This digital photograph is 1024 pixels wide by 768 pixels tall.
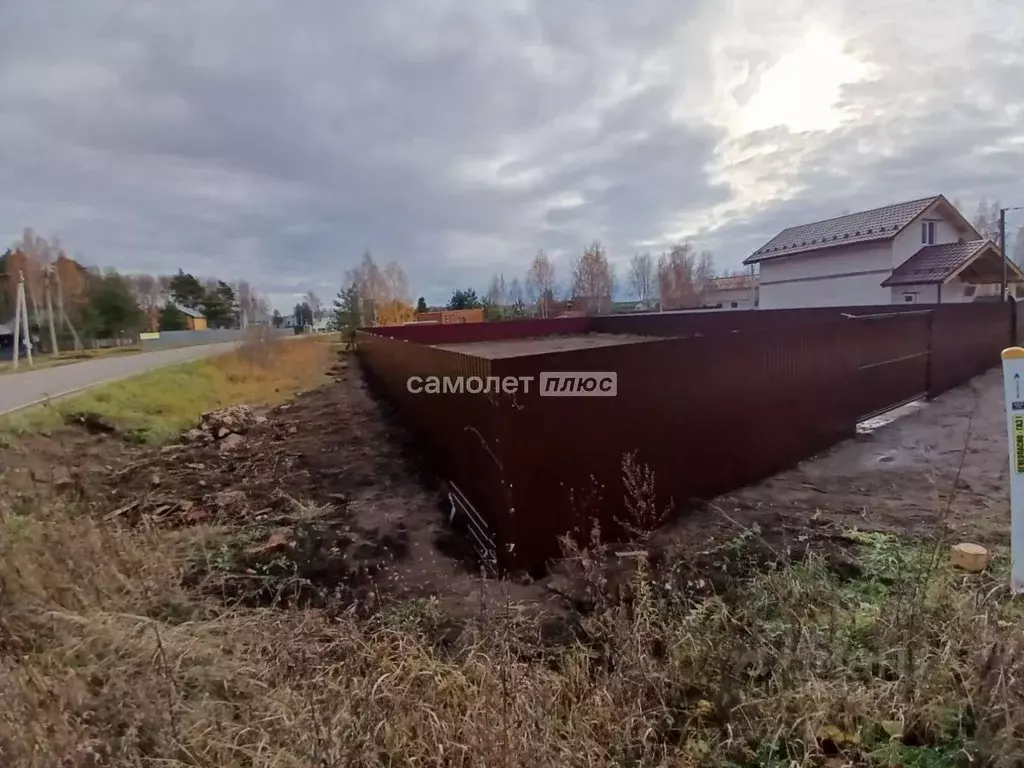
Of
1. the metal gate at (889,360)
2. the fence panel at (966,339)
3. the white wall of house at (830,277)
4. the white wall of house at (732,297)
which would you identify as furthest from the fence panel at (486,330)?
the white wall of house at (732,297)

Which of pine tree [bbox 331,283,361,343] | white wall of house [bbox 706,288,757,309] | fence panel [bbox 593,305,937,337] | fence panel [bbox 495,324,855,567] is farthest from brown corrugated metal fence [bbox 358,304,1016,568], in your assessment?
white wall of house [bbox 706,288,757,309]

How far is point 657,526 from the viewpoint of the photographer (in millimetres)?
3533

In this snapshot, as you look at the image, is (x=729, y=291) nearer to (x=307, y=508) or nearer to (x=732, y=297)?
(x=732, y=297)

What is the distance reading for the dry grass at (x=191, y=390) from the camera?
25.2ft

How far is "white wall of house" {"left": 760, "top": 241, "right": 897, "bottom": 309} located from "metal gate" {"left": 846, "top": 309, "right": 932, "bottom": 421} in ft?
38.5

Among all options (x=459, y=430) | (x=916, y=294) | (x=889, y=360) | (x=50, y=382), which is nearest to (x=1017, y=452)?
(x=459, y=430)

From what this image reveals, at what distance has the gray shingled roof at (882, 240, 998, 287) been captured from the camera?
1559 centimetres

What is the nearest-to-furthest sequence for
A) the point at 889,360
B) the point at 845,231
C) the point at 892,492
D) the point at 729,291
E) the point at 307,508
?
the point at 892,492 < the point at 307,508 < the point at 889,360 < the point at 845,231 < the point at 729,291

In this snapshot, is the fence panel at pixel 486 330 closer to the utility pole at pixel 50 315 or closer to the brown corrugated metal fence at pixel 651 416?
the brown corrugated metal fence at pixel 651 416

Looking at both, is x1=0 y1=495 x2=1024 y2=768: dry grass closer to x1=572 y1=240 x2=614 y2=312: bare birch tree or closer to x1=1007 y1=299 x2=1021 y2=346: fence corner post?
x1=1007 y1=299 x2=1021 y2=346: fence corner post

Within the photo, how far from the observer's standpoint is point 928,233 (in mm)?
17719

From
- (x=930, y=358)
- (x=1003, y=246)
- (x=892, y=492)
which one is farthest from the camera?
(x=1003, y=246)

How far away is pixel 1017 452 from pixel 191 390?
12.2 meters

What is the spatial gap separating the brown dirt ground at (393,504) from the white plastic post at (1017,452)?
0.51 metres
